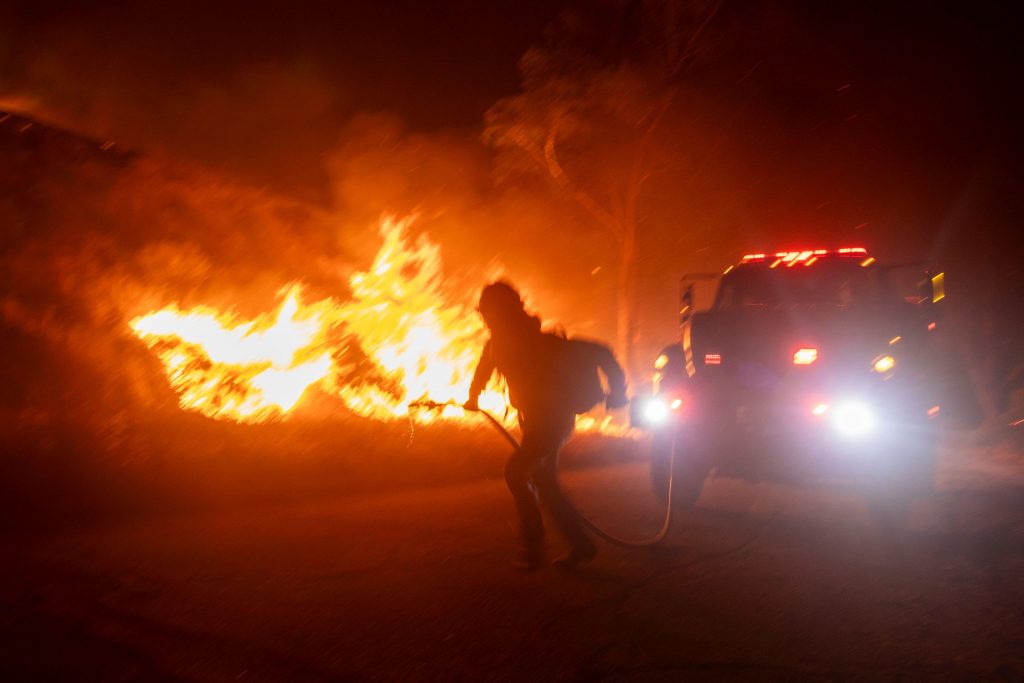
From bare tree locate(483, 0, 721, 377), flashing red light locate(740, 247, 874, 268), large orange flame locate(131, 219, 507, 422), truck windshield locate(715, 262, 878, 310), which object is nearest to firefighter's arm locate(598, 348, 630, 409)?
truck windshield locate(715, 262, 878, 310)

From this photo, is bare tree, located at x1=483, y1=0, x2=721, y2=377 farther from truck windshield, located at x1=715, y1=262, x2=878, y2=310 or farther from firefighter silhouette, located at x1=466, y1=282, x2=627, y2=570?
firefighter silhouette, located at x1=466, y1=282, x2=627, y2=570

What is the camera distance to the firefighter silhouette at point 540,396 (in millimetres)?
6840

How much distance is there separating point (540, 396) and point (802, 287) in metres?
3.87

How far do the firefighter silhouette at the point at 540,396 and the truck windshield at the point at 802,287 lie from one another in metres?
3.03

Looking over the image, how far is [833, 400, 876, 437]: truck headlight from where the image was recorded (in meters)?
8.09

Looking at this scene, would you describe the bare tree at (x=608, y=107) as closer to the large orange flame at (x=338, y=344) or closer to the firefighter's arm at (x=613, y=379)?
the large orange flame at (x=338, y=344)

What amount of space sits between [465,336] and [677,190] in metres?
5.65

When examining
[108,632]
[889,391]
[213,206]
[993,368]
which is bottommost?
[108,632]

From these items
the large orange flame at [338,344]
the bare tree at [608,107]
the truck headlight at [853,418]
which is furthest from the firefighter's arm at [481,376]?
the bare tree at [608,107]

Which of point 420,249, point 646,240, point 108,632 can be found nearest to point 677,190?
point 646,240

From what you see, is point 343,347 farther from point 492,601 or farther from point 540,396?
point 492,601

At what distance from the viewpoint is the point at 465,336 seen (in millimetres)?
15422

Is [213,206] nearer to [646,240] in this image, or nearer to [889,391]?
[646,240]

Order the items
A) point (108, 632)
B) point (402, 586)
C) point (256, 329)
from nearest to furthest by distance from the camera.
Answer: point (108, 632), point (402, 586), point (256, 329)
